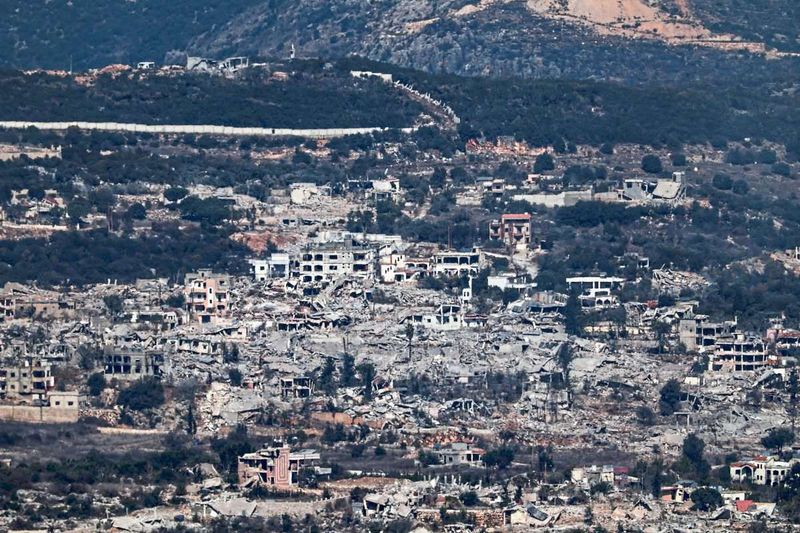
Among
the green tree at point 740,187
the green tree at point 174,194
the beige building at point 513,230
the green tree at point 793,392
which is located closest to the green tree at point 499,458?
the green tree at point 793,392

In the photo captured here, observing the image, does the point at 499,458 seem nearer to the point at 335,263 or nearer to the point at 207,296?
the point at 207,296

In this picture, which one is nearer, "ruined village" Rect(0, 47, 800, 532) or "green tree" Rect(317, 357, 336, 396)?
"ruined village" Rect(0, 47, 800, 532)

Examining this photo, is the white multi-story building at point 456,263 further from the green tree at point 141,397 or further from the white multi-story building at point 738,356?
the green tree at point 141,397

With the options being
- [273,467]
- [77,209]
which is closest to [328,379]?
[273,467]

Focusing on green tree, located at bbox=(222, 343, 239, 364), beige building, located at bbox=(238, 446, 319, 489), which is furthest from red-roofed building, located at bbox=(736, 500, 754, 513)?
green tree, located at bbox=(222, 343, 239, 364)

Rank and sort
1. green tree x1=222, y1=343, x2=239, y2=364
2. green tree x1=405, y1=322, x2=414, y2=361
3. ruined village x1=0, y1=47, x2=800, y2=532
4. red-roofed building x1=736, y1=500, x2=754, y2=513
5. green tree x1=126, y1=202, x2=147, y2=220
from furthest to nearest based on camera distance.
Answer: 1. green tree x1=126, y1=202, x2=147, y2=220
2. green tree x1=405, y1=322, x2=414, y2=361
3. green tree x1=222, y1=343, x2=239, y2=364
4. ruined village x1=0, y1=47, x2=800, y2=532
5. red-roofed building x1=736, y1=500, x2=754, y2=513

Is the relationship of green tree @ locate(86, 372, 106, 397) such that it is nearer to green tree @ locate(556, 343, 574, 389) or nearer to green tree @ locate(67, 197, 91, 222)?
green tree @ locate(556, 343, 574, 389)

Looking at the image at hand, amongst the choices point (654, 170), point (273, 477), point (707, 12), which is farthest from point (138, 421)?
point (707, 12)
